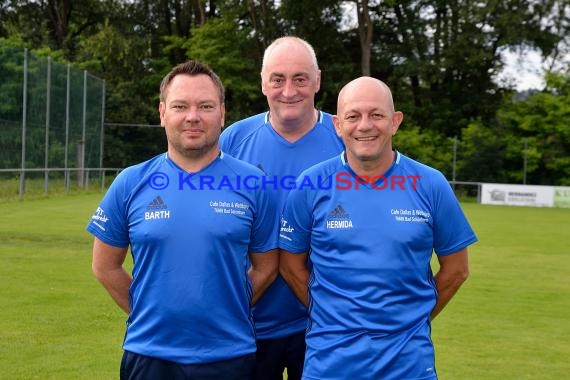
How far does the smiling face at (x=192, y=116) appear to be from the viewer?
Result: 10.9 ft

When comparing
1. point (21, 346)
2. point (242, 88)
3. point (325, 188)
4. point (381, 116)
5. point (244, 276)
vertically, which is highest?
point (242, 88)

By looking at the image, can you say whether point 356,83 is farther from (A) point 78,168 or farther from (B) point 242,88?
(B) point 242,88

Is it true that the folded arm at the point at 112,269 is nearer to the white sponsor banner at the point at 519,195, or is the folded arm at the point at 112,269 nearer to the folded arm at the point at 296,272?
the folded arm at the point at 296,272

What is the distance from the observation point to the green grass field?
6.53 metres

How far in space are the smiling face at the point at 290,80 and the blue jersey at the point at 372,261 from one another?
26.5 inches

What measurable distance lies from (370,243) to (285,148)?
1.00m

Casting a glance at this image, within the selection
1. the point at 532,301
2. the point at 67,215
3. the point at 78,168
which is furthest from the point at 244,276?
the point at 78,168

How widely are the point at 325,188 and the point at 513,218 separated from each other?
73.3 ft

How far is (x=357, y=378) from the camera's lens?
127 inches

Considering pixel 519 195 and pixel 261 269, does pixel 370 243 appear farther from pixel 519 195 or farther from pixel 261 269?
pixel 519 195

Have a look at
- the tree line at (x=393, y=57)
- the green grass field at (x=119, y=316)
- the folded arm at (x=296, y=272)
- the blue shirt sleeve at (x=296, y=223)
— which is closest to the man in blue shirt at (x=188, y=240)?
the blue shirt sleeve at (x=296, y=223)

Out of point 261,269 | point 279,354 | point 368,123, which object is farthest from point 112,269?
point 368,123

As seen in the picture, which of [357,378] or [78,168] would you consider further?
[78,168]

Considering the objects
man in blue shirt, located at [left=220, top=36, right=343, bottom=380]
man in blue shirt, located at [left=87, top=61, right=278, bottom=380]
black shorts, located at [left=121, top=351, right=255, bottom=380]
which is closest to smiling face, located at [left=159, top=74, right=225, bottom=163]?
man in blue shirt, located at [left=87, top=61, right=278, bottom=380]
